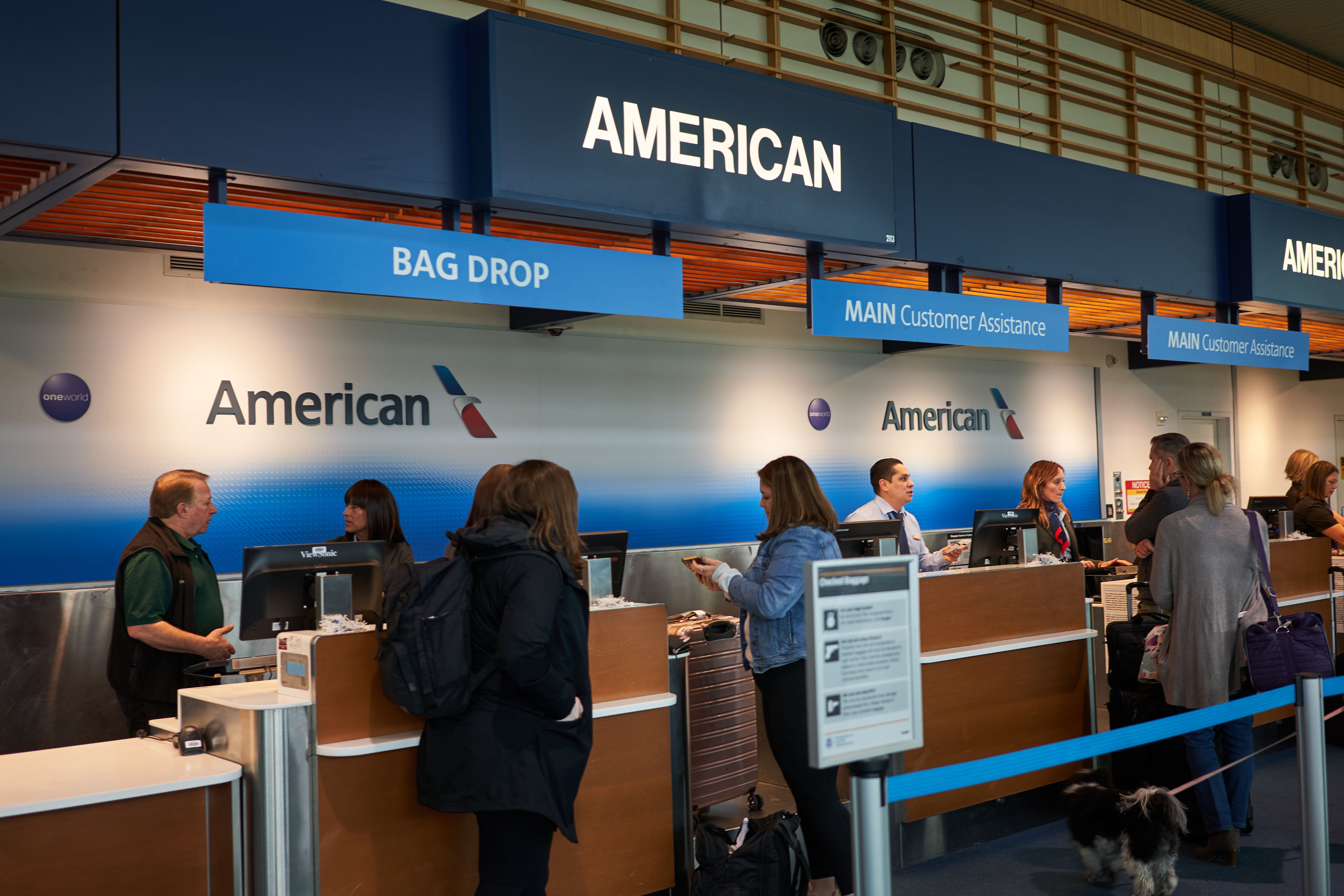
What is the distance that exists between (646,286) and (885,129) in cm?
168

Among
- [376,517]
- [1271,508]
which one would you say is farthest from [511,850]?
[1271,508]

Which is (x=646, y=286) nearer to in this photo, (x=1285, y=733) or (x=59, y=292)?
(x=59, y=292)

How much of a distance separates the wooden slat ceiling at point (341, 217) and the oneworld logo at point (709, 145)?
1.24 ft

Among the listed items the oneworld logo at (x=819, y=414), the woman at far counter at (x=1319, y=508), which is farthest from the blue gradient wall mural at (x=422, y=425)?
the woman at far counter at (x=1319, y=508)

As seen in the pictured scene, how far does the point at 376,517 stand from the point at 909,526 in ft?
8.57

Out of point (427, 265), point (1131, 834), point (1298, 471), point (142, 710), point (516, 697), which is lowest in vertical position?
point (1131, 834)

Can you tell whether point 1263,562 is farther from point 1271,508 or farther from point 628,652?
point 1271,508

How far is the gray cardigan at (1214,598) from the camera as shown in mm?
4027

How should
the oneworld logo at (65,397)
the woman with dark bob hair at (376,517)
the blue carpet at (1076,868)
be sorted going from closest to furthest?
the blue carpet at (1076,868) → the woman with dark bob hair at (376,517) → the oneworld logo at (65,397)

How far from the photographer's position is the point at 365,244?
352 centimetres

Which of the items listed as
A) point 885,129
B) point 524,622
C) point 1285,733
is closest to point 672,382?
point 885,129

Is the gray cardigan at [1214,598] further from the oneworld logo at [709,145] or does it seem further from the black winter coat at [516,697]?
the black winter coat at [516,697]

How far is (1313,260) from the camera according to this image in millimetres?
7527

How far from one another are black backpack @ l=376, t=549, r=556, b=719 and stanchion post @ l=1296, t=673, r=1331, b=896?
2.06 m
